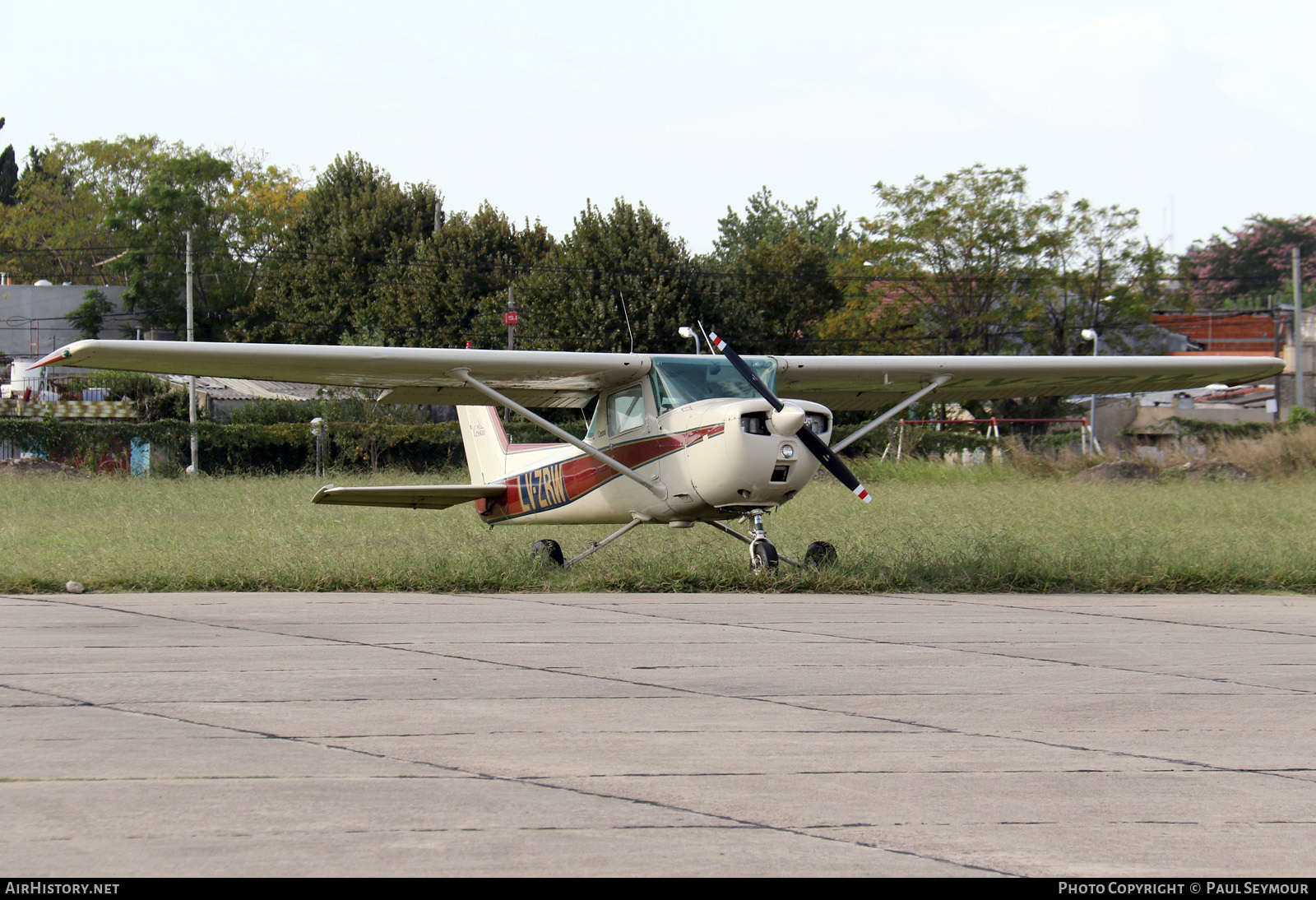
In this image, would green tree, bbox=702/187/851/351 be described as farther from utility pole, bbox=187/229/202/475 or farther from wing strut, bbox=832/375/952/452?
wing strut, bbox=832/375/952/452

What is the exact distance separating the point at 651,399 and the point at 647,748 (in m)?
7.77

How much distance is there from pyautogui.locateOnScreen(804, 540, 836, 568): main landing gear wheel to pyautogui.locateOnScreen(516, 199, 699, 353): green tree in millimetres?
30694

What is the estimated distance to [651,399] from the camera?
12242mm

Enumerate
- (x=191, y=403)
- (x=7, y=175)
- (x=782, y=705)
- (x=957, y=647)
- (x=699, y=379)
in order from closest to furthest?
1. (x=782, y=705)
2. (x=957, y=647)
3. (x=699, y=379)
4. (x=191, y=403)
5. (x=7, y=175)

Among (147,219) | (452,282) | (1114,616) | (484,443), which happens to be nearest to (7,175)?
(147,219)

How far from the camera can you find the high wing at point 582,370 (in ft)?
35.7

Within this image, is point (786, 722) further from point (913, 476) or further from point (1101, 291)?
point (1101, 291)

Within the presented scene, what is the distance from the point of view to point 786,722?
16.8 ft

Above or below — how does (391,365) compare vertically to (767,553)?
above

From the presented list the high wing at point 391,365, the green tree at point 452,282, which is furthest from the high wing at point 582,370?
the green tree at point 452,282

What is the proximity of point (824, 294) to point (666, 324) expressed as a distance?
50.7 ft

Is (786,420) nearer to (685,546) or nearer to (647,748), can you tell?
(685,546)

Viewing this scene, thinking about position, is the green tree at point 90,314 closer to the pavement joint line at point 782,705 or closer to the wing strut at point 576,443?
the wing strut at point 576,443
